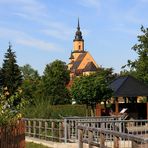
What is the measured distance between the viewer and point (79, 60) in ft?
557

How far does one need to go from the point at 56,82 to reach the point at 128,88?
48.4 m

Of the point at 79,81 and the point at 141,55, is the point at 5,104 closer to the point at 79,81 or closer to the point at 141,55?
the point at 79,81

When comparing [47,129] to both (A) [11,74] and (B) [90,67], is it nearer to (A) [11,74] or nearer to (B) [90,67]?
(A) [11,74]

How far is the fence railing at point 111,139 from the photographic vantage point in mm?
8027

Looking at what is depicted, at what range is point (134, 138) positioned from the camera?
8156 millimetres

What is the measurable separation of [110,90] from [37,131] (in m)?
9.36

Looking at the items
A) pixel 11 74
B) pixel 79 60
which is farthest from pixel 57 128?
pixel 79 60

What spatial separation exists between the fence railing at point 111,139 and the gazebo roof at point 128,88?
770 inches

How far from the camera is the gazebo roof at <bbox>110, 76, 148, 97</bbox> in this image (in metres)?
32.7

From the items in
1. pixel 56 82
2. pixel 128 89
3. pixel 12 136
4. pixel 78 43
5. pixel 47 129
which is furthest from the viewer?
pixel 78 43

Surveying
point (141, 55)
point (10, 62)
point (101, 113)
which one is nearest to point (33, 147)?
point (101, 113)

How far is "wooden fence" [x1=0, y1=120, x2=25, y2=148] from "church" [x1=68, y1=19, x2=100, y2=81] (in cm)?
13205

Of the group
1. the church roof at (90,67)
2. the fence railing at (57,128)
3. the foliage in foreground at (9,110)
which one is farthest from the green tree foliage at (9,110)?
the church roof at (90,67)

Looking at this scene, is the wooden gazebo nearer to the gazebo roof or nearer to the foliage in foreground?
the gazebo roof
